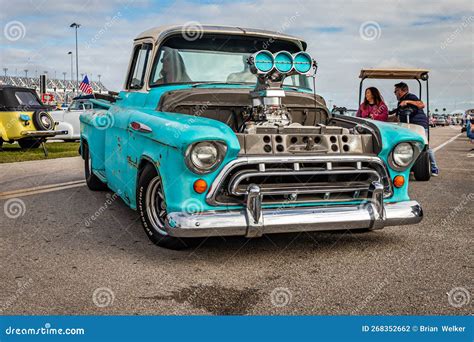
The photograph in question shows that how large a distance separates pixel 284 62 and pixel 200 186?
4.80 ft

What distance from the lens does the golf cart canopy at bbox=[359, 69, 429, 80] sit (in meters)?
10.4

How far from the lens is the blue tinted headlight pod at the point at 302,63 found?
16.3ft

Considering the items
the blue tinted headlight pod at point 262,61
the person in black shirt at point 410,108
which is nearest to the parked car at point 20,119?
the person in black shirt at point 410,108

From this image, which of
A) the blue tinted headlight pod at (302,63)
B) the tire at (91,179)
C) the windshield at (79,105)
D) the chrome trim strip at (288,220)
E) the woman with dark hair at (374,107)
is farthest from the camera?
the windshield at (79,105)

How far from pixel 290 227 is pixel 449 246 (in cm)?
143

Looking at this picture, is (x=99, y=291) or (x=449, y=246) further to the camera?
(x=449, y=246)

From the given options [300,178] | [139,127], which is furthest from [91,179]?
[300,178]

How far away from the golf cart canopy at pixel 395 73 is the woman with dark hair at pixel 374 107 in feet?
4.98

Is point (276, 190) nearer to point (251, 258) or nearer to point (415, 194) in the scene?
point (251, 258)

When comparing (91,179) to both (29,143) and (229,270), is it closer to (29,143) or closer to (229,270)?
(229,270)

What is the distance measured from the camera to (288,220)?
4.09m

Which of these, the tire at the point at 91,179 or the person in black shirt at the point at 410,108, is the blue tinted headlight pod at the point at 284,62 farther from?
the person in black shirt at the point at 410,108

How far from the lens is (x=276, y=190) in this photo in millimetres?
4203

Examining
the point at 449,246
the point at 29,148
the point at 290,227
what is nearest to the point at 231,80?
the point at 290,227
